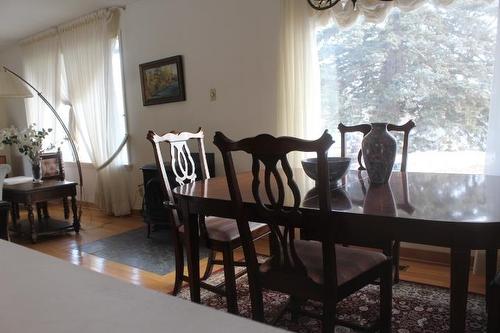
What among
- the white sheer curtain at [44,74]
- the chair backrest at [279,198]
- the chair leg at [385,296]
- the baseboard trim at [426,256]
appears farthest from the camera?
the white sheer curtain at [44,74]

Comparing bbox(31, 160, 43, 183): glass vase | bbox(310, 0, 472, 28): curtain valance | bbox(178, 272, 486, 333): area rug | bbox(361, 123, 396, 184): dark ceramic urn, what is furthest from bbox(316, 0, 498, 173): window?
bbox(31, 160, 43, 183): glass vase

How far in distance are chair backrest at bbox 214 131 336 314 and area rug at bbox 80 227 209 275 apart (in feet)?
4.90

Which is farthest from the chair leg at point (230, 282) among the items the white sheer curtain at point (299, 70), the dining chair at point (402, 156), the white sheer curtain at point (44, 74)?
the white sheer curtain at point (44, 74)

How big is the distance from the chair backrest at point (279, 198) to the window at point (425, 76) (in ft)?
5.45

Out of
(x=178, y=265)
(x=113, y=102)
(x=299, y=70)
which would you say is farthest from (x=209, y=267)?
(x=113, y=102)

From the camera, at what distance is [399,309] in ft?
6.93

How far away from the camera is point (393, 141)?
176 centimetres

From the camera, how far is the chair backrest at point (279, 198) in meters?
1.31

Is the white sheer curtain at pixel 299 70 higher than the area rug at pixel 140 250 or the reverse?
higher

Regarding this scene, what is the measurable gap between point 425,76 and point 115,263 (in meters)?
2.74

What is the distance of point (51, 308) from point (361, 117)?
284 centimetres

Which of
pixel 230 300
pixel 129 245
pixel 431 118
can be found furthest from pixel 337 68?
pixel 129 245

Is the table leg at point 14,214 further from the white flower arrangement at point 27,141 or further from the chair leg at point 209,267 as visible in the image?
the chair leg at point 209,267

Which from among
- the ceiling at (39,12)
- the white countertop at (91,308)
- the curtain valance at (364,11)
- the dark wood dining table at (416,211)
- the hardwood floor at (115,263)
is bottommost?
the hardwood floor at (115,263)
